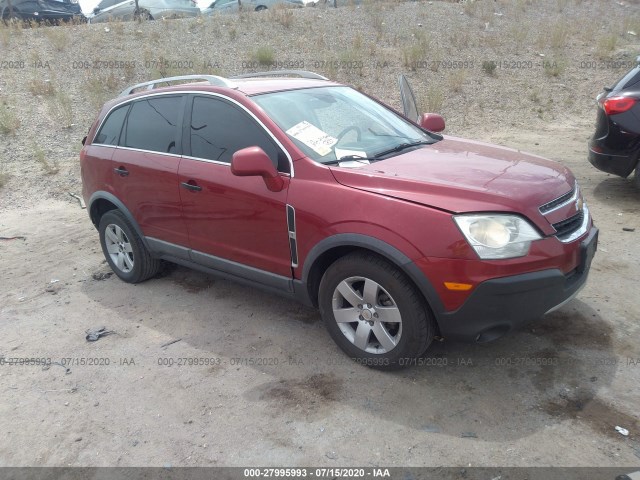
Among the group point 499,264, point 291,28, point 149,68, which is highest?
point 291,28

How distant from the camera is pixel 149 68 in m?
12.9

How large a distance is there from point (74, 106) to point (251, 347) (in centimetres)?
924

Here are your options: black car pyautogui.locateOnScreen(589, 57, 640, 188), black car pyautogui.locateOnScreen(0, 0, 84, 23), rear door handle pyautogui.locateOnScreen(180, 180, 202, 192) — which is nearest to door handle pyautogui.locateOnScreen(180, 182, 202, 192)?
rear door handle pyautogui.locateOnScreen(180, 180, 202, 192)

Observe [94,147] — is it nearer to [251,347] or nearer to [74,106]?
[251,347]

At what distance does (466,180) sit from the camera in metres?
3.16

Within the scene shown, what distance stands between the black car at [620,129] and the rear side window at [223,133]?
14.1 feet

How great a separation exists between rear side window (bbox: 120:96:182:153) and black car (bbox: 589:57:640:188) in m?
4.68

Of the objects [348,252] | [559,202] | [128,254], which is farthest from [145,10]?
[559,202]

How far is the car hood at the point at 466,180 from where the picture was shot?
2.98 m

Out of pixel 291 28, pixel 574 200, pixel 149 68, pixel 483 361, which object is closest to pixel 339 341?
pixel 483 361

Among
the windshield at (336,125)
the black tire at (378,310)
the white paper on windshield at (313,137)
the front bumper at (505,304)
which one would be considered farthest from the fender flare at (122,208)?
the front bumper at (505,304)

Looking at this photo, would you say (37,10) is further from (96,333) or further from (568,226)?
(568,226)

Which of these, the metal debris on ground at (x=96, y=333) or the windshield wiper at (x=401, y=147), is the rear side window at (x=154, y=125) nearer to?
the metal debris on ground at (x=96, y=333)

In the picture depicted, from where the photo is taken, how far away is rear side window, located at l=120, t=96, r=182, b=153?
4.36 metres
